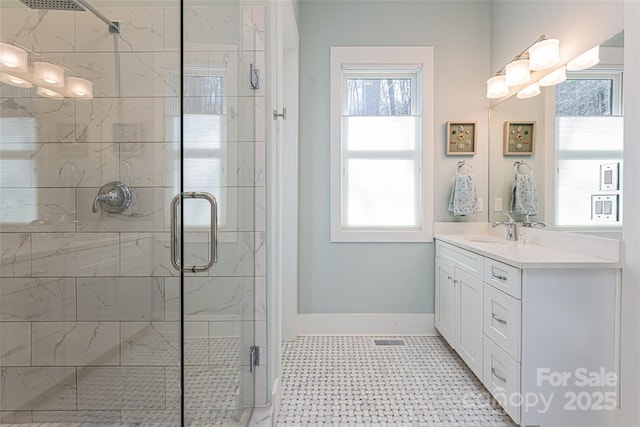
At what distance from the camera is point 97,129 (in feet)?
4.82

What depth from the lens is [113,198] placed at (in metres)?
1.54

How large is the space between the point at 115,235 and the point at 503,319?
1.90 meters

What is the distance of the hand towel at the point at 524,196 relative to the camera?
2.45m

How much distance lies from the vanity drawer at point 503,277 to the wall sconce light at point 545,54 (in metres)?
1.32

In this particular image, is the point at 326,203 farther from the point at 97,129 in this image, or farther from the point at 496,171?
the point at 97,129

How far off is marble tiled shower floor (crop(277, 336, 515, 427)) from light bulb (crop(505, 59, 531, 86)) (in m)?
2.03

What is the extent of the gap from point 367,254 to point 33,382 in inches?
92.1

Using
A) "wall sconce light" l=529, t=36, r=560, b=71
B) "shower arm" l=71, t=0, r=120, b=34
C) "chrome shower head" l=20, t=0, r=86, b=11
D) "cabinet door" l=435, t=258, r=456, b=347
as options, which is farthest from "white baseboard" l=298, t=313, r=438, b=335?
"chrome shower head" l=20, t=0, r=86, b=11

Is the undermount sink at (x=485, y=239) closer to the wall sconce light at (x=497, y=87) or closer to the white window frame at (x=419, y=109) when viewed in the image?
the white window frame at (x=419, y=109)

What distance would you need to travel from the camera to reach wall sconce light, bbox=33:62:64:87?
126 centimetres

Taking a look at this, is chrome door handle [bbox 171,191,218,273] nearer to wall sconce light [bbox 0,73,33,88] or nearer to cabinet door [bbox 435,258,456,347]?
wall sconce light [bbox 0,73,33,88]

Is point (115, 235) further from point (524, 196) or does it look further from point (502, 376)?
point (524, 196)

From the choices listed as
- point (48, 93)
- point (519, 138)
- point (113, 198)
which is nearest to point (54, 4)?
point (48, 93)

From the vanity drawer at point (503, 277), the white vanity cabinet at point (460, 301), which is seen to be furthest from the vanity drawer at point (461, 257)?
the vanity drawer at point (503, 277)
